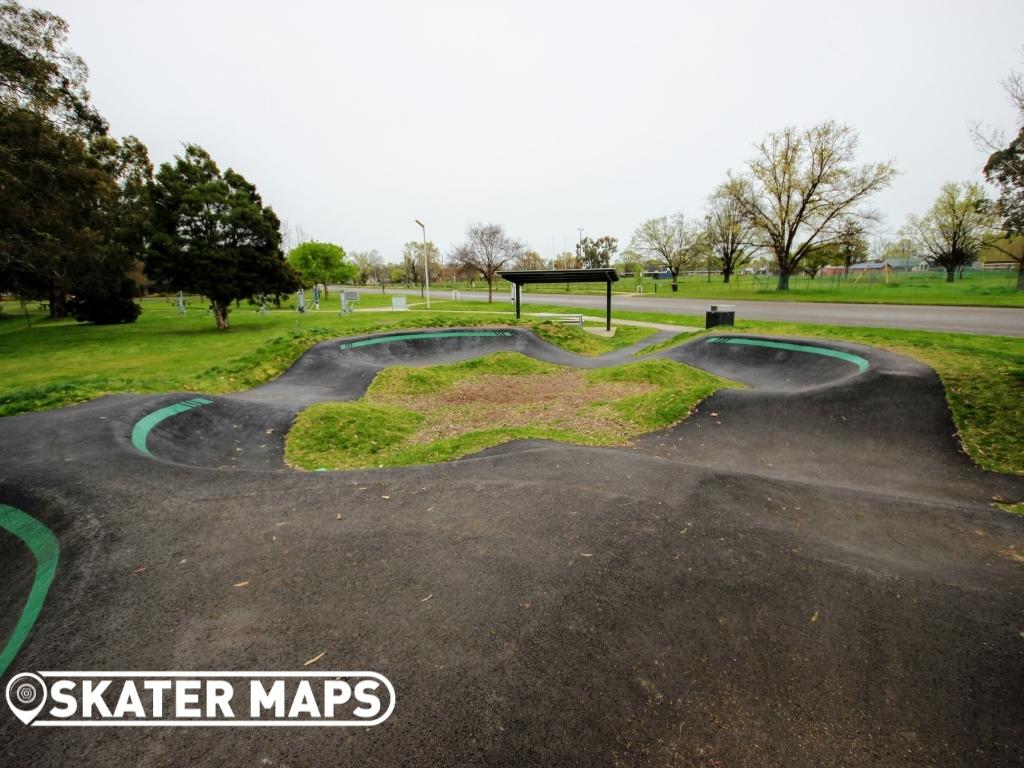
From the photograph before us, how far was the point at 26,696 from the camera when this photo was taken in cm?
277

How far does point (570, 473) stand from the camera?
20.4ft

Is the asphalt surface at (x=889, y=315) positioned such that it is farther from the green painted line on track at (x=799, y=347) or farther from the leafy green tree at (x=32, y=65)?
the leafy green tree at (x=32, y=65)

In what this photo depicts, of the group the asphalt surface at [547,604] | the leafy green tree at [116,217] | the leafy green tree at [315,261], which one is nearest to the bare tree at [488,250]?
the leafy green tree at [315,261]

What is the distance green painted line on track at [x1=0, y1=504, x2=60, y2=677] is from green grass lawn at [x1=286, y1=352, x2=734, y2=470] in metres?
3.94

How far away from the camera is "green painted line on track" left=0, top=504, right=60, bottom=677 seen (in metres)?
3.23

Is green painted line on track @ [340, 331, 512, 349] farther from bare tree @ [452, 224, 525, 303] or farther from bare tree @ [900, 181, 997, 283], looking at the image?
bare tree @ [900, 181, 997, 283]

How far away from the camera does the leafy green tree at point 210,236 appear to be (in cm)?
2358

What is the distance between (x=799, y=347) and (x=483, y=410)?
11515 mm

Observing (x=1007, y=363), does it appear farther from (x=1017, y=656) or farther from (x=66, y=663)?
(x=66, y=663)

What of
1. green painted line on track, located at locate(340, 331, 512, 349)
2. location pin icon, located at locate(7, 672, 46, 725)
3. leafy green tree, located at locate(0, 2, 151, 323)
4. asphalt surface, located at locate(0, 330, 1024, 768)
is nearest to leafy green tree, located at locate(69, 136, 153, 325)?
leafy green tree, located at locate(0, 2, 151, 323)

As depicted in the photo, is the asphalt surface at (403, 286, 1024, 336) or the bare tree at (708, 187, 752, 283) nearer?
the asphalt surface at (403, 286, 1024, 336)

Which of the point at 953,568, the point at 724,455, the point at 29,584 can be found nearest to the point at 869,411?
the point at 724,455

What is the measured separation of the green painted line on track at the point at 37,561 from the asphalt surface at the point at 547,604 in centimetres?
10

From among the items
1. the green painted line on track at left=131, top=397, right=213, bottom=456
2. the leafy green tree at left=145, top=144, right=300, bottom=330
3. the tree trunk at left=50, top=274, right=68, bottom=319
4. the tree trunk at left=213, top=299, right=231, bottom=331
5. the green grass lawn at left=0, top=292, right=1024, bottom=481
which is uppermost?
the leafy green tree at left=145, top=144, right=300, bottom=330
